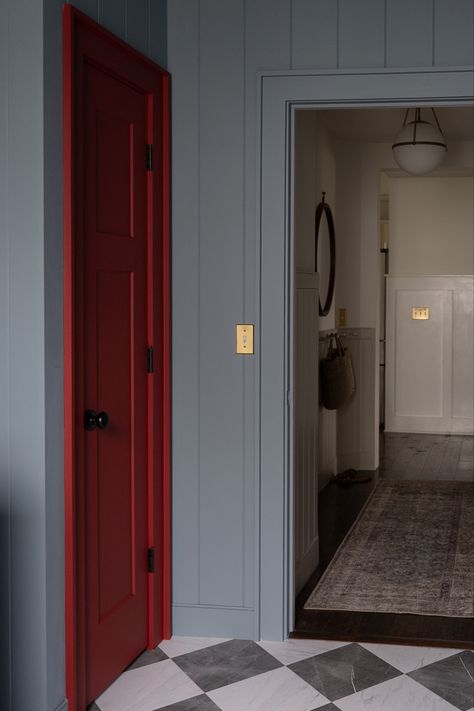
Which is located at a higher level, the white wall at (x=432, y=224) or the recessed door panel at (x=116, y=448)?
the white wall at (x=432, y=224)

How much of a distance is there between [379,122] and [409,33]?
3342 millimetres

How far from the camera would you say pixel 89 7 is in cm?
293

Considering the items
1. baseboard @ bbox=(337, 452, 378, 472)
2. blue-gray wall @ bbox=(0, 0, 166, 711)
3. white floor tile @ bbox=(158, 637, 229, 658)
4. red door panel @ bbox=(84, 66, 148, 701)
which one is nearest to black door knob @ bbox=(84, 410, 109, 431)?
red door panel @ bbox=(84, 66, 148, 701)

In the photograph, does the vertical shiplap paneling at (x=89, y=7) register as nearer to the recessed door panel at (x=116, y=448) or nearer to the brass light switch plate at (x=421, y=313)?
the recessed door panel at (x=116, y=448)

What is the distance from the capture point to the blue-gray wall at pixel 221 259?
3512mm

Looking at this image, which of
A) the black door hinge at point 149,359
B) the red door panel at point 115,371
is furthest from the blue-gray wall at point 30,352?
the black door hinge at point 149,359

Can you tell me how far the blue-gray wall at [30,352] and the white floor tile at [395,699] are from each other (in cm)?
101

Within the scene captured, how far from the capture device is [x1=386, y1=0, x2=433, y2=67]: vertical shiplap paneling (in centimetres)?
344

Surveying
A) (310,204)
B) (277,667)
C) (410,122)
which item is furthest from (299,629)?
(410,122)

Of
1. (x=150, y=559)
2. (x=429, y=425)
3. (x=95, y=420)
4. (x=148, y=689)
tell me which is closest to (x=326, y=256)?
(x=429, y=425)

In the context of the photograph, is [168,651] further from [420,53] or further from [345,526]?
[420,53]

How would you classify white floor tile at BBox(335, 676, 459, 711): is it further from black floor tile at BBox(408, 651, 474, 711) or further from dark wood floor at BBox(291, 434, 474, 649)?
dark wood floor at BBox(291, 434, 474, 649)

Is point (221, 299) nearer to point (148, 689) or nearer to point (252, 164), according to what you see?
point (252, 164)

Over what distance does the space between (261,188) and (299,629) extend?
70.5 inches
